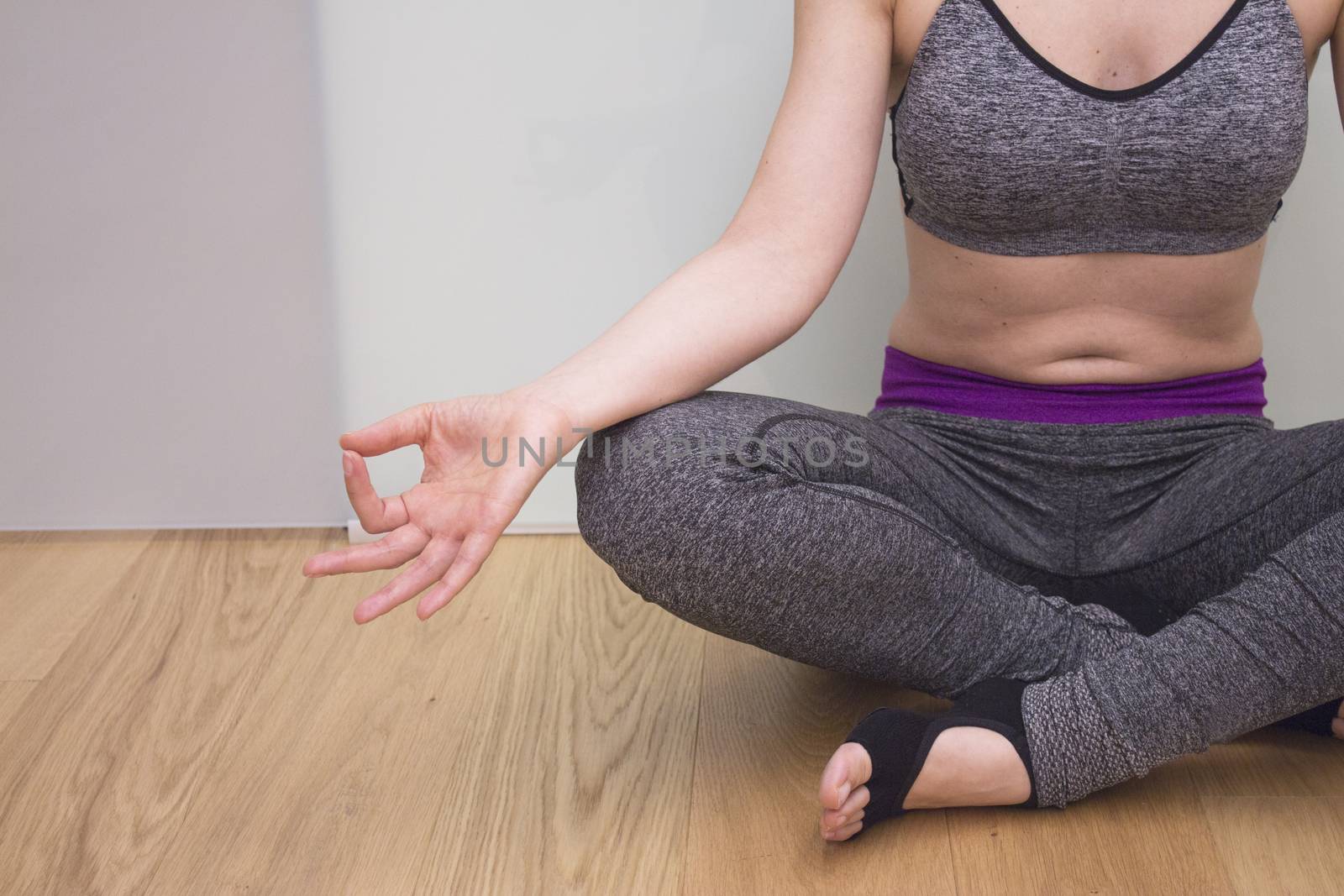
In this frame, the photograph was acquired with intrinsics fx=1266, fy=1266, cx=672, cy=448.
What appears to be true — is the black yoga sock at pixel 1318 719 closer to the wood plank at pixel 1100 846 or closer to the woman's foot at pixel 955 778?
the wood plank at pixel 1100 846

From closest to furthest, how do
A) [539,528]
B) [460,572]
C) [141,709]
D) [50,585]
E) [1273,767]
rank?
[460,572] → [1273,767] → [141,709] → [50,585] → [539,528]

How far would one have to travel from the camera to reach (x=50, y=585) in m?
1.42

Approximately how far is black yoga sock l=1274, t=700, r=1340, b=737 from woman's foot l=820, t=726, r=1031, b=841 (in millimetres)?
274

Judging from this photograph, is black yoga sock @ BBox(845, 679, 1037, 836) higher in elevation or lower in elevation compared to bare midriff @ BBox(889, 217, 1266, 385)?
lower

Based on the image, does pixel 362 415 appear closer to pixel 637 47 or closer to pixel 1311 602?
pixel 637 47

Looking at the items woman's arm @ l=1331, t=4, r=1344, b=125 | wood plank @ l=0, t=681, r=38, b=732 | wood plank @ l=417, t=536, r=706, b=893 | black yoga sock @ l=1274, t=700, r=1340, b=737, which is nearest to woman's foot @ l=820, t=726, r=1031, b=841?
wood plank @ l=417, t=536, r=706, b=893

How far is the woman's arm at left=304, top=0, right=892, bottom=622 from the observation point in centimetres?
84

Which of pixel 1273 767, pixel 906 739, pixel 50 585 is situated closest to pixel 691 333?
pixel 906 739

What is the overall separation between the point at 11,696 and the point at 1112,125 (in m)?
1.10

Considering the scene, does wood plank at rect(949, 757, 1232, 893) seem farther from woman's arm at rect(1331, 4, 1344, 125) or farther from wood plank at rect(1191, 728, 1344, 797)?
woman's arm at rect(1331, 4, 1344, 125)

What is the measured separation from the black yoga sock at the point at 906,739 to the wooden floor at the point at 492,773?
0.04 m

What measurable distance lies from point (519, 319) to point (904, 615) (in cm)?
70

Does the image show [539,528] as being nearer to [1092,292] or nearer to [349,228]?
[349,228]

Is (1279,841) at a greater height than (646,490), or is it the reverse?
(646,490)
